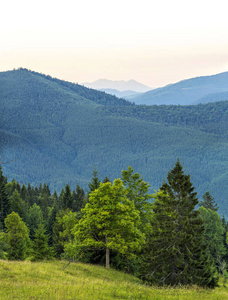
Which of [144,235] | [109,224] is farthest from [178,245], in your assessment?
[144,235]

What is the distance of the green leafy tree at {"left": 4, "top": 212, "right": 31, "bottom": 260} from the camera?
49750 millimetres

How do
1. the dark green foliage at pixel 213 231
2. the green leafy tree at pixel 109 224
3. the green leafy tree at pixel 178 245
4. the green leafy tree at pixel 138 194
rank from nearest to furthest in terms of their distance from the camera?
the green leafy tree at pixel 178 245 → the green leafy tree at pixel 109 224 → the green leafy tree at pixel 138 194 → the dark green foliage at pixel 213 231

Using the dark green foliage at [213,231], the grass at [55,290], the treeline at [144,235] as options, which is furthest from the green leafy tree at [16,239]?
the dark green foliage at [213,231]

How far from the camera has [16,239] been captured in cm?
5550

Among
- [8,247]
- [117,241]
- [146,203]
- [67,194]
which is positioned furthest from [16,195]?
[117,241]

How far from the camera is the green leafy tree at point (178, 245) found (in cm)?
3039

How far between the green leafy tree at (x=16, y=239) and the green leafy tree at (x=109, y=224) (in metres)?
14.8

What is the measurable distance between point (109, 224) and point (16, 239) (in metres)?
23.9

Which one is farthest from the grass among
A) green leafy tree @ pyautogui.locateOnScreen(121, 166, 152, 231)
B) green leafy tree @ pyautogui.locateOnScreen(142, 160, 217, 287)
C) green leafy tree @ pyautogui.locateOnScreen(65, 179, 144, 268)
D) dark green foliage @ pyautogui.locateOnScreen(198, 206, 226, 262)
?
dark green foliage @ pyautogui.locateOnScreen(198, 206, 226, 262)

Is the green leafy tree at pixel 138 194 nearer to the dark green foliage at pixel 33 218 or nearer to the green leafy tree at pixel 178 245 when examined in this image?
the green leafy tree at pixel 178 245

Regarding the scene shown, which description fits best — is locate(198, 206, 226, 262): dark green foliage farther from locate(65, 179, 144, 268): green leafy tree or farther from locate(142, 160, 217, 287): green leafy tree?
locate(142, 160, 217, 287): green leafy tree

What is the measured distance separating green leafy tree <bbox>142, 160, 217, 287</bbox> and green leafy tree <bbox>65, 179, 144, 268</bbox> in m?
5.23

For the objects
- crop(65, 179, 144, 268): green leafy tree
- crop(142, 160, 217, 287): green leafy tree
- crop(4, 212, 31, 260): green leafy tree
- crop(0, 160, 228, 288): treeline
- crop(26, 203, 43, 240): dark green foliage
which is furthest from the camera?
crop(26, 203, 43, 240): dark green foliage

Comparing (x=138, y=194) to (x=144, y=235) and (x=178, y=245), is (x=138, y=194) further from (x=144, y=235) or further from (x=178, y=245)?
(x=178, y=245)
